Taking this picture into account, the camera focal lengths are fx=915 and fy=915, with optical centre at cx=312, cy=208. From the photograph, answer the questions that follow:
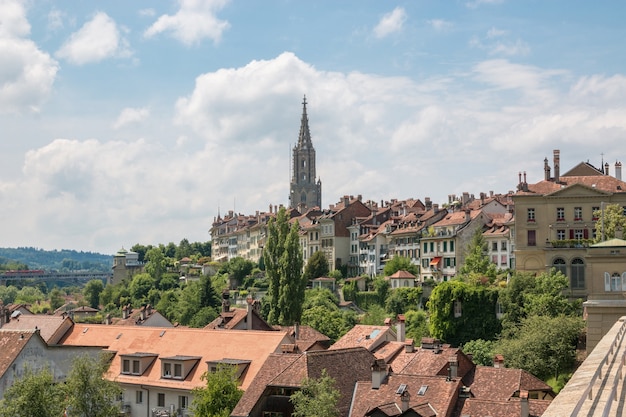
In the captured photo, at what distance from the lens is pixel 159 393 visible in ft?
161

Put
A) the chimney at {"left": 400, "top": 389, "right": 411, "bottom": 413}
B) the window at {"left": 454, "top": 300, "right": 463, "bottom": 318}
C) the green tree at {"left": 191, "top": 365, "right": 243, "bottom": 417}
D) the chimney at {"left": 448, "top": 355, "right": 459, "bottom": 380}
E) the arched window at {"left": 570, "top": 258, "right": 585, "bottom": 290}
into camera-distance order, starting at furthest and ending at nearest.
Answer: the window at {"left": 454, "top": 300, "right": 463, "bottom": 318}
the arched window at {"left": 570, "top": 258, "right": 585, "bottom": 290}
the chimney at {"left": 448, "top": 355, "right": 459, "bottom": 380}
the green tree at {"left": 191, "top": 365, "right": 243, "bottom": 417}
the chimney at {"left": 400, "top": 389, "right": 411, "bottom": 413}

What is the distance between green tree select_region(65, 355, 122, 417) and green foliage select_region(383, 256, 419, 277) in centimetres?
5736

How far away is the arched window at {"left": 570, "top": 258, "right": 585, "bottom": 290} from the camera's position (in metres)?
68.1

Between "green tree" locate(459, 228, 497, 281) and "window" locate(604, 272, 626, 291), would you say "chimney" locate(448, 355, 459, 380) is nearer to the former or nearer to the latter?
"window" locate(604, 272, 626, 291)

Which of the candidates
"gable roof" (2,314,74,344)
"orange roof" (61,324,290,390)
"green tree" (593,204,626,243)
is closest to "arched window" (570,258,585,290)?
"green tree" (593,204,626,243)

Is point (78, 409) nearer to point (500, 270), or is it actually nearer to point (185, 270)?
point (500, 270)

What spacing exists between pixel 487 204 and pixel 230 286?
42.2 m

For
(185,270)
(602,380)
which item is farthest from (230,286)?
(602,380)

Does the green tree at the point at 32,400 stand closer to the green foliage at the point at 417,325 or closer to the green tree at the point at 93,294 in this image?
the green foliage at the point at 417,325

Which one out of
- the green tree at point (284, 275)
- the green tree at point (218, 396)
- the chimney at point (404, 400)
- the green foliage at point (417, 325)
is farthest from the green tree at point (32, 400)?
the green tree at point (284, 275)

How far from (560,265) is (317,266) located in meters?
48.3

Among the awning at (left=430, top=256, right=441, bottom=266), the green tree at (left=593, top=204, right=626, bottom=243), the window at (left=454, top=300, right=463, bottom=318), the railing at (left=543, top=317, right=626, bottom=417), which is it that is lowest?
the window at (left=454, top=300, right=463, bottom=318)

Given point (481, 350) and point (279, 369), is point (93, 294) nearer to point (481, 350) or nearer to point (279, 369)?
point (481, 350)

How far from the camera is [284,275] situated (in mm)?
83812
